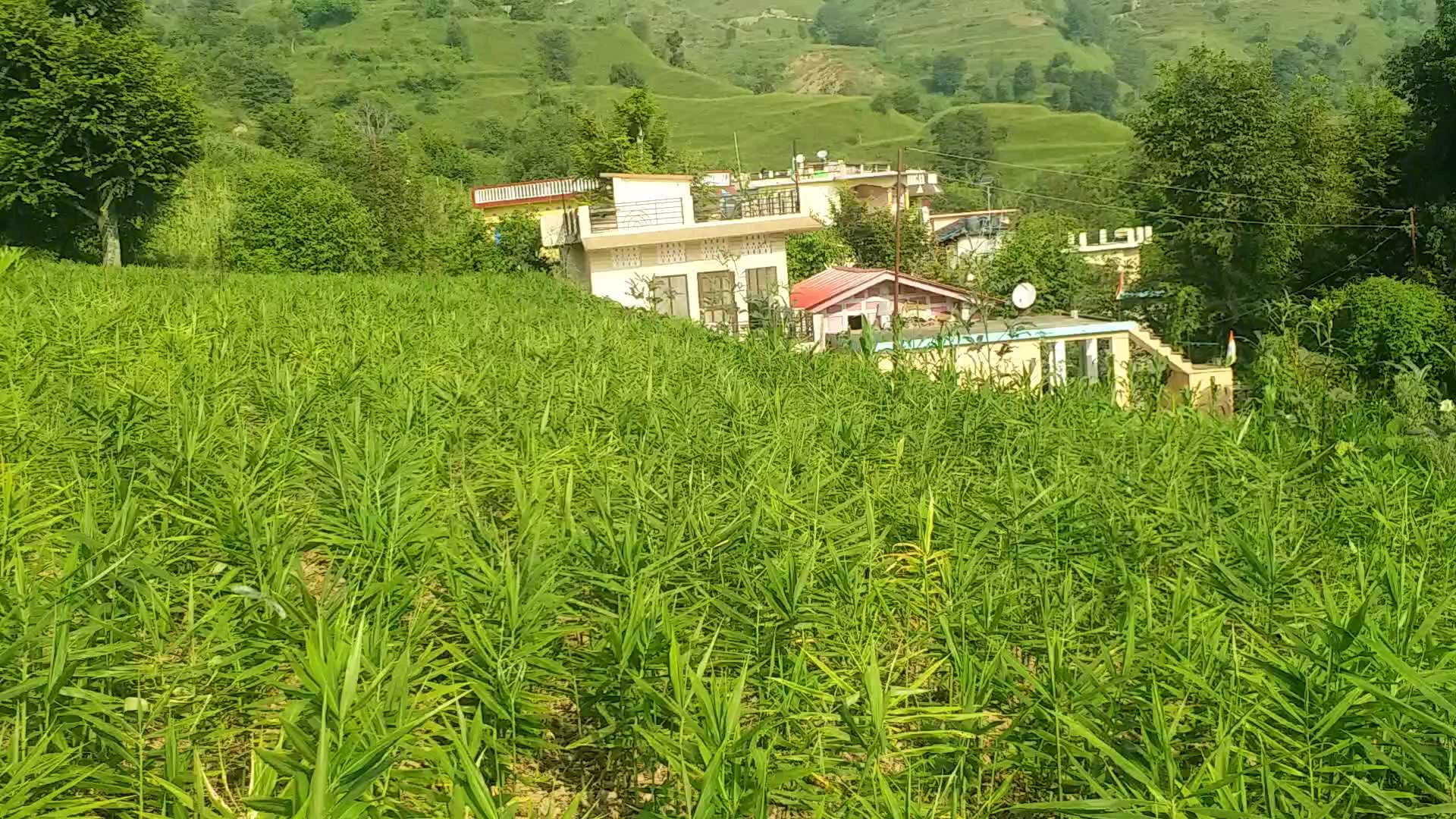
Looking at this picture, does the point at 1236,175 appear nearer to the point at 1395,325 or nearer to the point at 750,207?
the point at 1395,325

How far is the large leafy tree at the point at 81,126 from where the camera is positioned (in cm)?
1884

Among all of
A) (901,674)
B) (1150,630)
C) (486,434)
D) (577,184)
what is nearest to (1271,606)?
(1150,630)

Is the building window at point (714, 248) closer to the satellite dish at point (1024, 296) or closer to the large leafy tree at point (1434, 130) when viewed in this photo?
the satellite dish at point (1024, 296)

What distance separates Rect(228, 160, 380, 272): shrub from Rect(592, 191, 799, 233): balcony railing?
5.47m

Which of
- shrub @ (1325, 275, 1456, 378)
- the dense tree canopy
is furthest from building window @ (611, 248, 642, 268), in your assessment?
the dense tree canopy

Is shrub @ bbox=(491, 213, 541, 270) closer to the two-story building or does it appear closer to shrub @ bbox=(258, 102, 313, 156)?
the two-story building

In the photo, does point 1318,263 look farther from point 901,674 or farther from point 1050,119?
point 1050,119

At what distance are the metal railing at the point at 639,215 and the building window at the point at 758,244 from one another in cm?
144

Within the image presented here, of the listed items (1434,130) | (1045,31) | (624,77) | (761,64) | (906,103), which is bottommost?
(1434,130)

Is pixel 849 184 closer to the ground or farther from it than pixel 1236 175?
farther from it

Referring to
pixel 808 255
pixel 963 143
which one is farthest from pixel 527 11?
pixel 808 255

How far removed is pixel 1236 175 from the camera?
1078 inches

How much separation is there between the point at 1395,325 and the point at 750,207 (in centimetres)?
1202

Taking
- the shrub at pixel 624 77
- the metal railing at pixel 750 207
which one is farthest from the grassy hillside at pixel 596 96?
the metal railing at pixel 750 207
